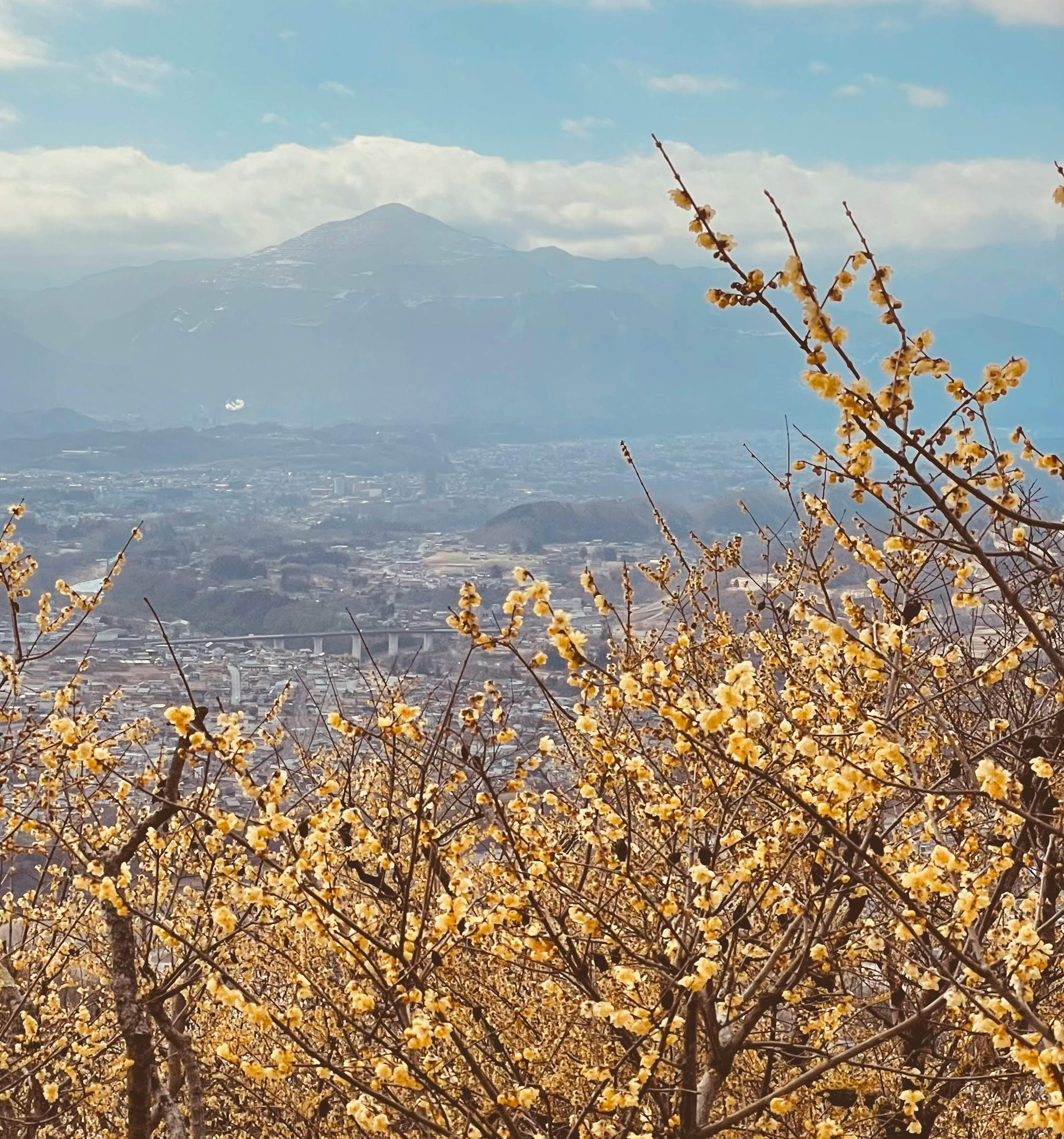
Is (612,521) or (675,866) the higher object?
(675,866)

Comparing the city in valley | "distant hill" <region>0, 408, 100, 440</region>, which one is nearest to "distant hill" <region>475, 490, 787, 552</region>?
the city in valley

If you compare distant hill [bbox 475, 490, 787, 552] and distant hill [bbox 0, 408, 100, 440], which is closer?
distant hill [bbox 475, 490, 787, 552]

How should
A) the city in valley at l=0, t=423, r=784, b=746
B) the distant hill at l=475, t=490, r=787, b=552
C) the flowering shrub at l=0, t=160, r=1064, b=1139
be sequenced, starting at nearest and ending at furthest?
1. the flowering shrub at l=0, t=160, r=1064, b=1139
2. the city in valley at l=0, t=423, r=784, b=746
3. the distant hill at l=475, t=490, r=787, b=552

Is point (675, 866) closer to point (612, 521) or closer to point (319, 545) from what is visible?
point (612, 521)

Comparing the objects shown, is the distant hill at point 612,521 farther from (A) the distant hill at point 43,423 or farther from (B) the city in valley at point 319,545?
(A) the distant hill at point 43,423

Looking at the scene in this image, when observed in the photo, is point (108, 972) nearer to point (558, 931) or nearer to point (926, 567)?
point (558, 931)

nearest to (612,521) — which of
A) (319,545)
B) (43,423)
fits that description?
(319,545)

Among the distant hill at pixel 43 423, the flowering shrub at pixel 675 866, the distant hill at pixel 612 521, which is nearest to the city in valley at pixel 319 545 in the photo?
the distant hill at pixel 612 521

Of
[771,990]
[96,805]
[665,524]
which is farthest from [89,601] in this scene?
[771,990]

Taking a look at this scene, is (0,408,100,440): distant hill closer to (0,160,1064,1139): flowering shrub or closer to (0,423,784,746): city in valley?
(0,423,784,746): city in valley
